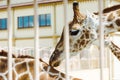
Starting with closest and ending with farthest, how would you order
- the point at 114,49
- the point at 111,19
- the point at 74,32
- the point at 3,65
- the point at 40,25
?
the point at 3,65 < the point at 111,19 < the point at 74,32 < the point at 114,49 < the point at 40,25

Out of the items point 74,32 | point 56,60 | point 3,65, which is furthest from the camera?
point 74,32

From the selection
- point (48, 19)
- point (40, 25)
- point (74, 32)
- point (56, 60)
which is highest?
point (48, 19)

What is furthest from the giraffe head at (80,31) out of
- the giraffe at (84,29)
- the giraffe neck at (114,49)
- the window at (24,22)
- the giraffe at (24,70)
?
the window at (24,22)

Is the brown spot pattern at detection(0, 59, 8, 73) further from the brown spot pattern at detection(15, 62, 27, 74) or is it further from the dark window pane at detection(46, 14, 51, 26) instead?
the dark window pane at detection(46, 14, 51, 26)

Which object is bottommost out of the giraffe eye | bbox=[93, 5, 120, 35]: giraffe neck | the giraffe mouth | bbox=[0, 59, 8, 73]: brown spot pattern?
the giraffe mouth

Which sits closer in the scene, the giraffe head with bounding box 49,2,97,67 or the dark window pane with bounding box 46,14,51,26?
the giraffe head with bounding box 49,2,97,67

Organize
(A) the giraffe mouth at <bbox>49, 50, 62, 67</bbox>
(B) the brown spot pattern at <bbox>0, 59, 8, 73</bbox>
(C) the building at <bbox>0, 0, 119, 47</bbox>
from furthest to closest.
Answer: (C) the building at <bbox>0, 0, 119, 47</bbox> → (A) the giraffe mouth at <bbox>49, 50, 62, 67</bbox> → (B) the brown spot pattern at <bbox>0, 59, 8, 73</bbox>

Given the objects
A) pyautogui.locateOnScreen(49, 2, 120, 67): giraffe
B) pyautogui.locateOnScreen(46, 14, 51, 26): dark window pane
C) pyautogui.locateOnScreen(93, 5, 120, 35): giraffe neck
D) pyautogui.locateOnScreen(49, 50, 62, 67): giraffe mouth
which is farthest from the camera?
pyautogui.locateOnScreen(46, 14, 51, 26): dark window pane

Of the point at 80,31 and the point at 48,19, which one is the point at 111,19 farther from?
the point at 48,19

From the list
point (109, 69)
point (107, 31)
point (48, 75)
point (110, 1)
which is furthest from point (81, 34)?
point (110, 1)

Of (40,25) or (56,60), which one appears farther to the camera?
(40,25)

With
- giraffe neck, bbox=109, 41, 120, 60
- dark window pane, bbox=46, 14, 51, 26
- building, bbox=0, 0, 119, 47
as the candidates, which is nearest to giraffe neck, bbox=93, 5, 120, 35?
giraffe neck, bbox=109, 41, 120, 60

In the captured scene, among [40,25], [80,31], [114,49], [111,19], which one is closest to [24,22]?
[40,25]

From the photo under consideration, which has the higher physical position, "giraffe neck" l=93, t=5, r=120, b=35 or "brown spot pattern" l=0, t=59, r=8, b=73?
"giraffe neck" l=93, t=5, r=120, b=35
